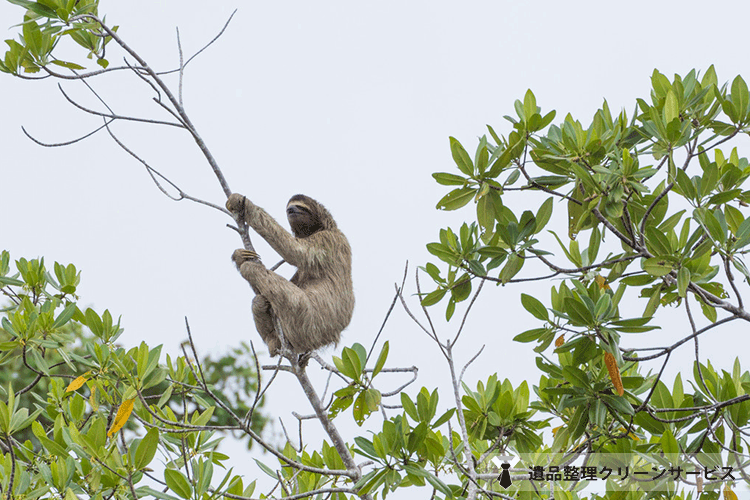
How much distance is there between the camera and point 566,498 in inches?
132

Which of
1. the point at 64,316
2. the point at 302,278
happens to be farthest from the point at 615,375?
the point at 64,316

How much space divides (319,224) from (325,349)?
1.17 metres

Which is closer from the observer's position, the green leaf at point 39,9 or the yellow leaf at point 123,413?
the yellow leaf at point 123,413

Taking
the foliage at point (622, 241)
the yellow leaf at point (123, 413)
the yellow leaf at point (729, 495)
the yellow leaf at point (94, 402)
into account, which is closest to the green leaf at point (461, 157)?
the foliage at point (622, 241)

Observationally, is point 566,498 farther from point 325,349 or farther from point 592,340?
point 325,349

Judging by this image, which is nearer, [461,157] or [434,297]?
[461,157]

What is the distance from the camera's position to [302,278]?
5.33 meters

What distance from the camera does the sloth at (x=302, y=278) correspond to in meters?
4.74

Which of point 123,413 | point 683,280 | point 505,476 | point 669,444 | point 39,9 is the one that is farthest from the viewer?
point 39,9

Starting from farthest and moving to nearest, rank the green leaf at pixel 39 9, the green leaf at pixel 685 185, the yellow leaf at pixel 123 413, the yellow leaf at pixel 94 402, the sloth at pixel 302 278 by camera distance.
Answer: the sloth at pixel 302 278 → the green leaf at pixel 39 9 → the yellow leaf at pixel 94 402 → the yellow leaf at pixel 123 413 → the green leaf at pixel 685 185

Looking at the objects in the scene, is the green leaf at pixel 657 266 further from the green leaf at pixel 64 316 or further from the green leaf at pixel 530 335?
the green leaf at pixel 64 316

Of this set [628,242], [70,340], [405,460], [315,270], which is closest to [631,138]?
[628,242]

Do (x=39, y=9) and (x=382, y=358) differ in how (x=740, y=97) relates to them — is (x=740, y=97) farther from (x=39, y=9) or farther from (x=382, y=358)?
(x=39, y=9)

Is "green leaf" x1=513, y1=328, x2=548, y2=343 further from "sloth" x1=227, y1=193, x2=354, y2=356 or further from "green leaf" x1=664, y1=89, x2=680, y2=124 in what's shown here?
"sloth" x1=227, y1=193, x2=354, y2=356
